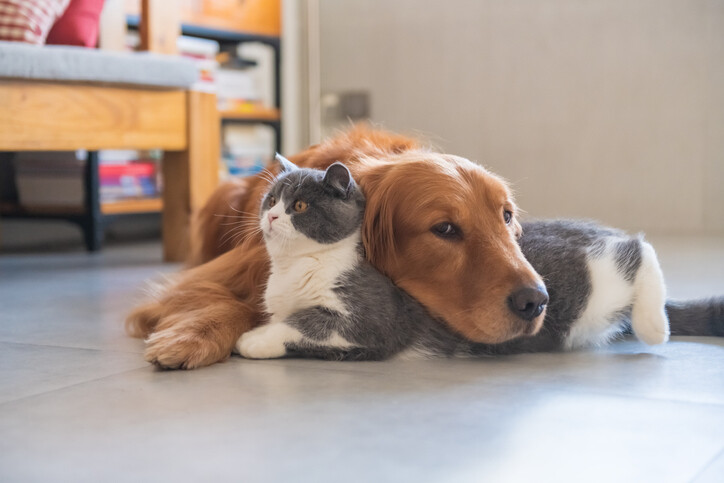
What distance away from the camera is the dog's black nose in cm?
127

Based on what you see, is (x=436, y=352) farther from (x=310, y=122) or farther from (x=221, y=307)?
(x=310, y=122)

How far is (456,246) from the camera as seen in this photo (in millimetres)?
1340

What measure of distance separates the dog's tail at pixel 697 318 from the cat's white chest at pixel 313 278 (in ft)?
2.08

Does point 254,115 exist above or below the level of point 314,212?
above

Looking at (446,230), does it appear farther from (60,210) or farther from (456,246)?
(60,210)

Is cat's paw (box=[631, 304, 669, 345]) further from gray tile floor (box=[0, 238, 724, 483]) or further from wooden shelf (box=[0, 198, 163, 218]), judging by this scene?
wooden shelf (box=[0, 198, 163, 218])

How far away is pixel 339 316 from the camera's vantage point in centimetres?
134

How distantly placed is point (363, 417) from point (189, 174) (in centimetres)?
194

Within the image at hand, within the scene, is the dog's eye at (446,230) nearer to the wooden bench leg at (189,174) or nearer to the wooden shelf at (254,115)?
the wooden bench leg at (189,174)

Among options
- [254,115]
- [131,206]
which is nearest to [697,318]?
[131,206]

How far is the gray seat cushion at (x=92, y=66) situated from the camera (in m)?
2.28

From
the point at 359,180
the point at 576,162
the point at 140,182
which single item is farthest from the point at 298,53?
the point at 359,180

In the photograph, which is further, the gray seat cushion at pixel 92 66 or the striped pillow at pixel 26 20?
the striped pillow at pixel 26 20

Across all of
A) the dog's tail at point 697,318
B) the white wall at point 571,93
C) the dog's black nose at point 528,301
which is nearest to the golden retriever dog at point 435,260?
the dog's black nose at point 528,301
